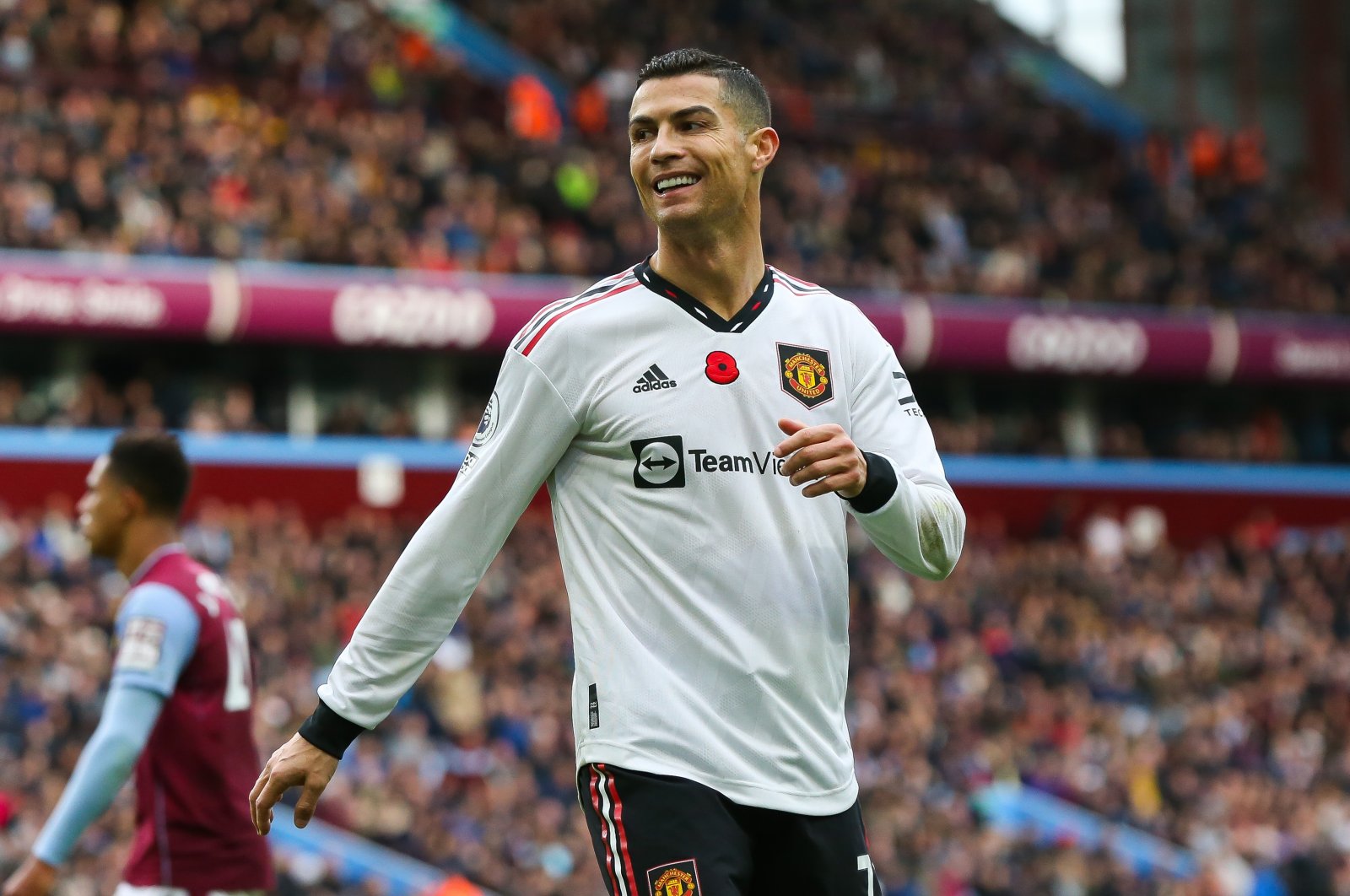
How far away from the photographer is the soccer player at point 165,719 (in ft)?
16.5

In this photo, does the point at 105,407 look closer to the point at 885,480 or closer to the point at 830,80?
the point at 830,80

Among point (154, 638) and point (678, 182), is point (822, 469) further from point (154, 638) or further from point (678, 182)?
point (154, 638)

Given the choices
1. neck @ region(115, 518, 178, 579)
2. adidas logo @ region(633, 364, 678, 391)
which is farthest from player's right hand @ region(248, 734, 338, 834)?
neck @ region(115, 518, 178, 579)

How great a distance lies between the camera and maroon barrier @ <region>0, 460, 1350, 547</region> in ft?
66.5

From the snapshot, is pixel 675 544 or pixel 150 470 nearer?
pixel 675 544

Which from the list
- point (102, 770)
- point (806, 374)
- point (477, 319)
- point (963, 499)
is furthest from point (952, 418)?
point (806, 374)

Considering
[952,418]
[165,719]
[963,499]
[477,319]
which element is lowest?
[165,719]

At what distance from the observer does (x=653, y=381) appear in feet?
12.4

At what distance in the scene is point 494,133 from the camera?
82.6 ft

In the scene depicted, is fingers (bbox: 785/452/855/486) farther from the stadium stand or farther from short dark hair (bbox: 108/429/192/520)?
the stadium stand

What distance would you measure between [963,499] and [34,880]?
73.2 ft

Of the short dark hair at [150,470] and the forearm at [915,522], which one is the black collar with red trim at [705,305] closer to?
the forearm at [915,522]

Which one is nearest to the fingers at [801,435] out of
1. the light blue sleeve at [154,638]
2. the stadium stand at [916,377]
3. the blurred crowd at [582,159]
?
the light blue sleeve at [154,638]

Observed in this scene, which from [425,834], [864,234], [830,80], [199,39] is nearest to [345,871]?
[425,834]
